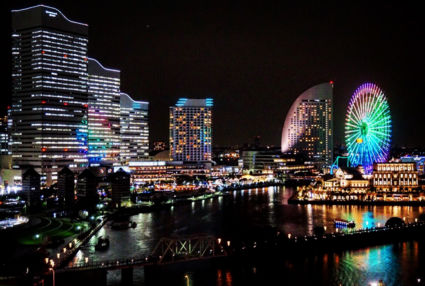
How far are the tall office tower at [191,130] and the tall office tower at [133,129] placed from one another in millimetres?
3489

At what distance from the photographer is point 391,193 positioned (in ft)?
117

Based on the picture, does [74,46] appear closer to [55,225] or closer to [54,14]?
[54,14]

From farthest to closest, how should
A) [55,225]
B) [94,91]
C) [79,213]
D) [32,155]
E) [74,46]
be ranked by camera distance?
[94,91] < [74,46] < [32,155] < [79,213] < [55,225]

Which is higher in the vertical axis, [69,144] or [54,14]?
[54,14]

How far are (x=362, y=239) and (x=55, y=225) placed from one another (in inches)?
558

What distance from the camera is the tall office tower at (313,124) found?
73.5m

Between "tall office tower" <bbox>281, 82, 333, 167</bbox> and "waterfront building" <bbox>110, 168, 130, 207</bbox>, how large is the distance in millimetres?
44266

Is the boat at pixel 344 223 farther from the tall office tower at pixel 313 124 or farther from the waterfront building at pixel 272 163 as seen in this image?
the tall office tower at pixel 313 124

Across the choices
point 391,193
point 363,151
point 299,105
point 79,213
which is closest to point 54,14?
point 79,213

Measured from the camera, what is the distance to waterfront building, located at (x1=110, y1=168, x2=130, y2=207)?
3216 cm

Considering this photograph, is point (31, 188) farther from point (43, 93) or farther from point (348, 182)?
point (348, 182)

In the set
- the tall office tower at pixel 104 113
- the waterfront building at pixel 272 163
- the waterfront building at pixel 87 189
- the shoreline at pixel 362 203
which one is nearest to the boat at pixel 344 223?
the shoreline at pixel 362 203

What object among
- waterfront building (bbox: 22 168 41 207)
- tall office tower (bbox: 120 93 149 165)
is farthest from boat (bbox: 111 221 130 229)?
tall office tower (bbox: 120 93 149 165)

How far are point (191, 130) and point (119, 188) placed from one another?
29938 millimetres
